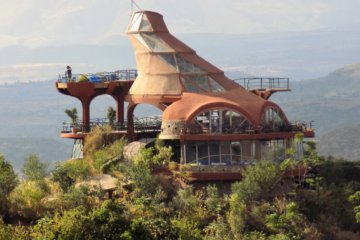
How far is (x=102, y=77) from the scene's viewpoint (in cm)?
7519

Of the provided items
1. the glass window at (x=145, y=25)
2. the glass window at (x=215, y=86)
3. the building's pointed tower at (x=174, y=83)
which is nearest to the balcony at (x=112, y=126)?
the building's pointed tower at (x=174, y=83)

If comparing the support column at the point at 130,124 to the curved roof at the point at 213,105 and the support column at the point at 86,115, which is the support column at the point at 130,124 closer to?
the support column at the point at 86,115

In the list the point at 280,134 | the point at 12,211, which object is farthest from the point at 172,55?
the point at 12,211

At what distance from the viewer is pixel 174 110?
213 feet

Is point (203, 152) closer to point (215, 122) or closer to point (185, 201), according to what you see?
point (215, 122)

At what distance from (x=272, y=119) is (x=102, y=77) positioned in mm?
15348

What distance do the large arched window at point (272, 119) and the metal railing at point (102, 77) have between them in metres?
14.1

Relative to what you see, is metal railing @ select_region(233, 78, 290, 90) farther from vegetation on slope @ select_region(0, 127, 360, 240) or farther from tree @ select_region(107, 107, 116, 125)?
vegetation on slope @ select_region(0, 127, 360, 240)

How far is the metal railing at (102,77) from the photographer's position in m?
73.1

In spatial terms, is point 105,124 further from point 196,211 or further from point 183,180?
point 196,211

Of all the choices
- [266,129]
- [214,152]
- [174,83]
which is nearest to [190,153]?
[214,152]

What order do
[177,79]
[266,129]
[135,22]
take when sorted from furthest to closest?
[135,22], [177,79], [266,129]

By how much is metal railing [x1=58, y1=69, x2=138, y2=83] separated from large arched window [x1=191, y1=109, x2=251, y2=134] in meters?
12.0

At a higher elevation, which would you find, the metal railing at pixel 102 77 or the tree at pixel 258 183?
the metal railing at pixel 102 77
